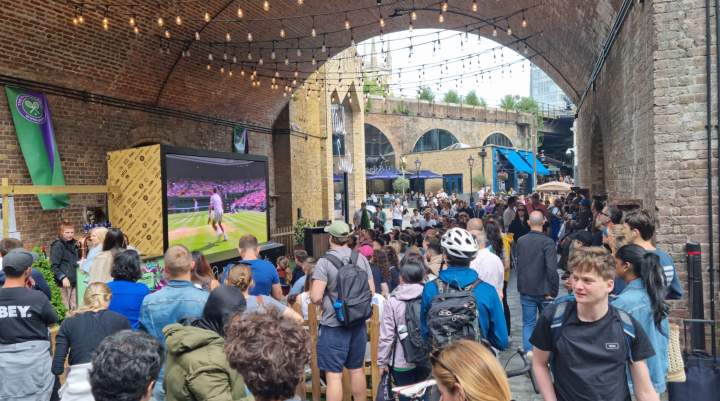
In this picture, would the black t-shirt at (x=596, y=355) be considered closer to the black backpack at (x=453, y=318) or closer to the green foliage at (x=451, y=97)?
the black backpack at (x=453, y=318)

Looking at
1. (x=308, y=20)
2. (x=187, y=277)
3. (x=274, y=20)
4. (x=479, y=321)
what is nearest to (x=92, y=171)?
(x=274, y=20)

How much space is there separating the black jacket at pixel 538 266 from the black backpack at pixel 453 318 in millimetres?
2608

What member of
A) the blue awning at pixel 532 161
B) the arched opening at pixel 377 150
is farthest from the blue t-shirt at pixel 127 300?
the arched opening at pixel 377 150

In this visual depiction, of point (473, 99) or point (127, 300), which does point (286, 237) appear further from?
point (473, 99)

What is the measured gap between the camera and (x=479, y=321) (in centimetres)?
349

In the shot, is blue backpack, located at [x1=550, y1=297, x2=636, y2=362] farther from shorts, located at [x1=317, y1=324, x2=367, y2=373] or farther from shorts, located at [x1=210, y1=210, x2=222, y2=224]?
shorts, located at [x1=210, y1=210, x2=222, y2=224]

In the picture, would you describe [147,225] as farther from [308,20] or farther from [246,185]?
[308,20]

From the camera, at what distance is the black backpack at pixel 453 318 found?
3.26m

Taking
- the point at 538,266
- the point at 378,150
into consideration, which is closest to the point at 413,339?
the point at 538,266

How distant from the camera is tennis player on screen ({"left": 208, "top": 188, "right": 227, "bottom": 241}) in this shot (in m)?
12.9

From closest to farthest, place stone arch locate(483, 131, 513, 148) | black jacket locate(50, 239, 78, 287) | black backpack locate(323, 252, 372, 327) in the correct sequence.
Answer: black backpack locate(323, 252, 372, 327) → black jacket locate(50, 239, 78, 287) → stone arch locate(483, 131, 513, 148)

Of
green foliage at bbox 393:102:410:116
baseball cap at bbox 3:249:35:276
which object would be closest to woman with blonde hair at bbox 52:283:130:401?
baseball cap at bbox 3:249:35:276

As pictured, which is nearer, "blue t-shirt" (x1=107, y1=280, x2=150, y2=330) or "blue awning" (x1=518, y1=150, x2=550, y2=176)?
"blue t-shirt" (x1=107, y1=280, x2=150, y2=330)

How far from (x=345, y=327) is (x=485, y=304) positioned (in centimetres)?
135
